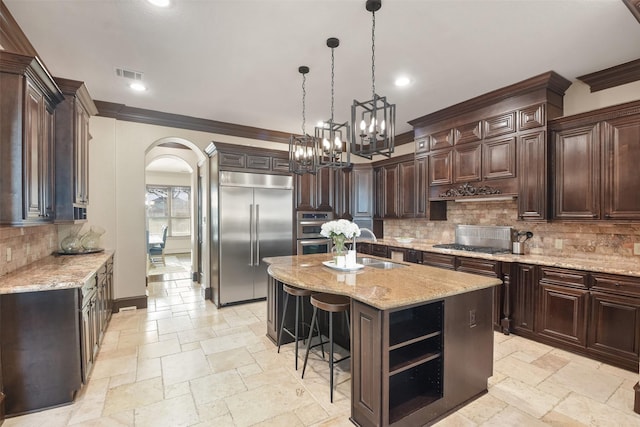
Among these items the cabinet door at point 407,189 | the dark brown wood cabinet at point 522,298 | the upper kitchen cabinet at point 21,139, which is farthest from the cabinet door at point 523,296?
the upper kitchen cabinet at point 21,139

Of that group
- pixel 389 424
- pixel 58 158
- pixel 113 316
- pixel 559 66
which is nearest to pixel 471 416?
pixel 389 424

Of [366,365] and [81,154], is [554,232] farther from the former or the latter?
[81,154]

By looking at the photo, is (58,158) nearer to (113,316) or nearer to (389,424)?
(113,316)

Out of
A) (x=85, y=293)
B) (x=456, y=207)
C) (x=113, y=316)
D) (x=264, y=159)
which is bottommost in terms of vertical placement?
(x=113, y=316)

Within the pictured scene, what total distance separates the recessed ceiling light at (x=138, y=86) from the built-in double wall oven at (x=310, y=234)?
2.87m

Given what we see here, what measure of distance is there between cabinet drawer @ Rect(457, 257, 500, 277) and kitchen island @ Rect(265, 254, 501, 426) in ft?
4.54

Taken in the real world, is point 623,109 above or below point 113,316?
above

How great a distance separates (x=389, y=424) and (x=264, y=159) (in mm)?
4066

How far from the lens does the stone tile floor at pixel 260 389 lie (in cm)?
209

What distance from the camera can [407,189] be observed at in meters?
5.32

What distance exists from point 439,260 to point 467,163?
1408 mm

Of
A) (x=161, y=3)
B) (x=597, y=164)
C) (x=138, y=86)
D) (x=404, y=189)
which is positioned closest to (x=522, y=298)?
(x=597, y=164)

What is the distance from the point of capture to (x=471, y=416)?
211 centimetres

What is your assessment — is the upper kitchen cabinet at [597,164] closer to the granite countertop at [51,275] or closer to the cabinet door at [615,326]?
the cabinet door at [615,326]
